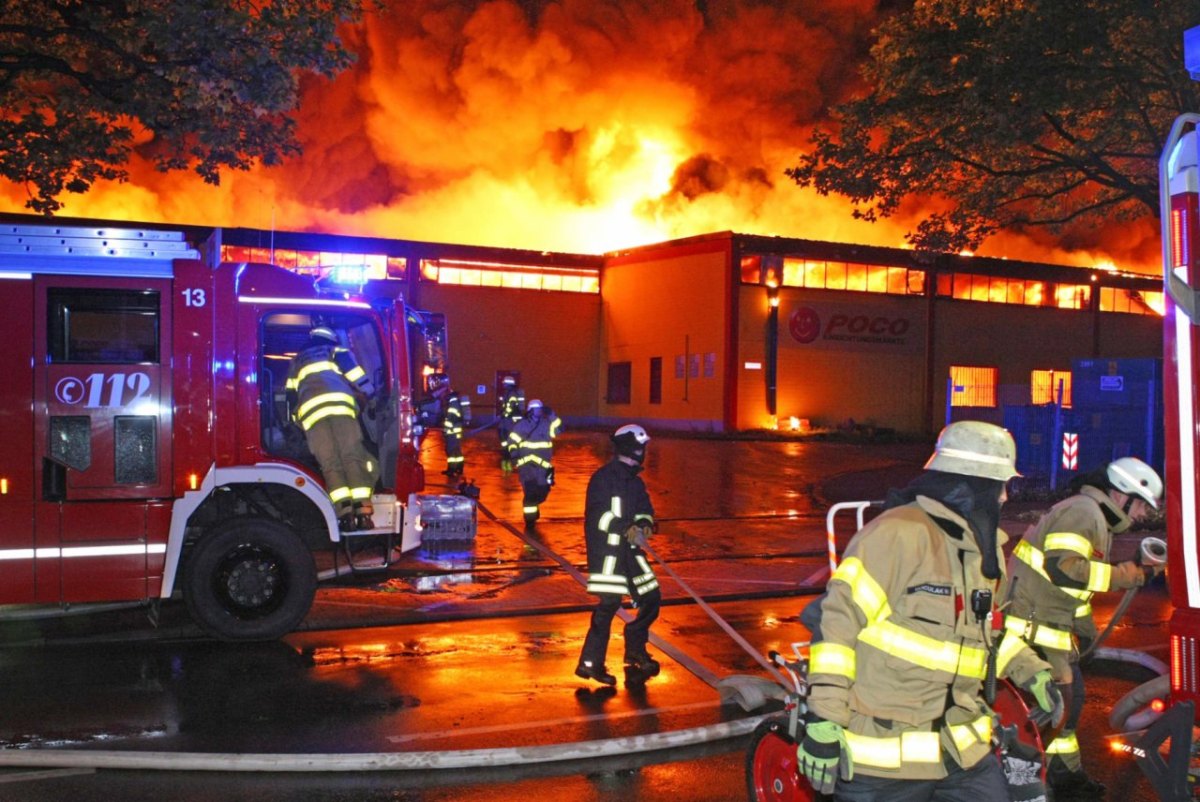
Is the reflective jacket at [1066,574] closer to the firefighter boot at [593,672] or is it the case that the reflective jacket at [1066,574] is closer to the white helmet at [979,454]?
the white helmet at [979,454]

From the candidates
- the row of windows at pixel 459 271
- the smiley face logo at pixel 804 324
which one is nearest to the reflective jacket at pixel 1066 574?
the smiley face logo at pixel 804 324

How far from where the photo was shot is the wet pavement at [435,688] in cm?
507

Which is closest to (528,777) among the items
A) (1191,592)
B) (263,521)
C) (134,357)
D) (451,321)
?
(1191,592)

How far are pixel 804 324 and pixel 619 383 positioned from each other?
7.19 m

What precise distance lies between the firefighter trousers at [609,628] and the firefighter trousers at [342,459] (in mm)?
2355

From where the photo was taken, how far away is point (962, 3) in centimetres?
1573

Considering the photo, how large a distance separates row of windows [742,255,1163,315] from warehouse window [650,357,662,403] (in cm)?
454

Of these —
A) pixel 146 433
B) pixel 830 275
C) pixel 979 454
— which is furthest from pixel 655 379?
pixel 979 454

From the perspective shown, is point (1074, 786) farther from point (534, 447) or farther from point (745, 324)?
point (745, 324)

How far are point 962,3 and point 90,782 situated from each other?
15.3 meters

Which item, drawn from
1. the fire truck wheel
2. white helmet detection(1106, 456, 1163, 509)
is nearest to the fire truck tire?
white helmet detection(1106, 456, 1163, 509)

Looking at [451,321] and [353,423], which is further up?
[451,321]

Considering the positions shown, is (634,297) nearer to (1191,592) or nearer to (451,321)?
(451,321)

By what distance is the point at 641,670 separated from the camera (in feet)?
23.0
